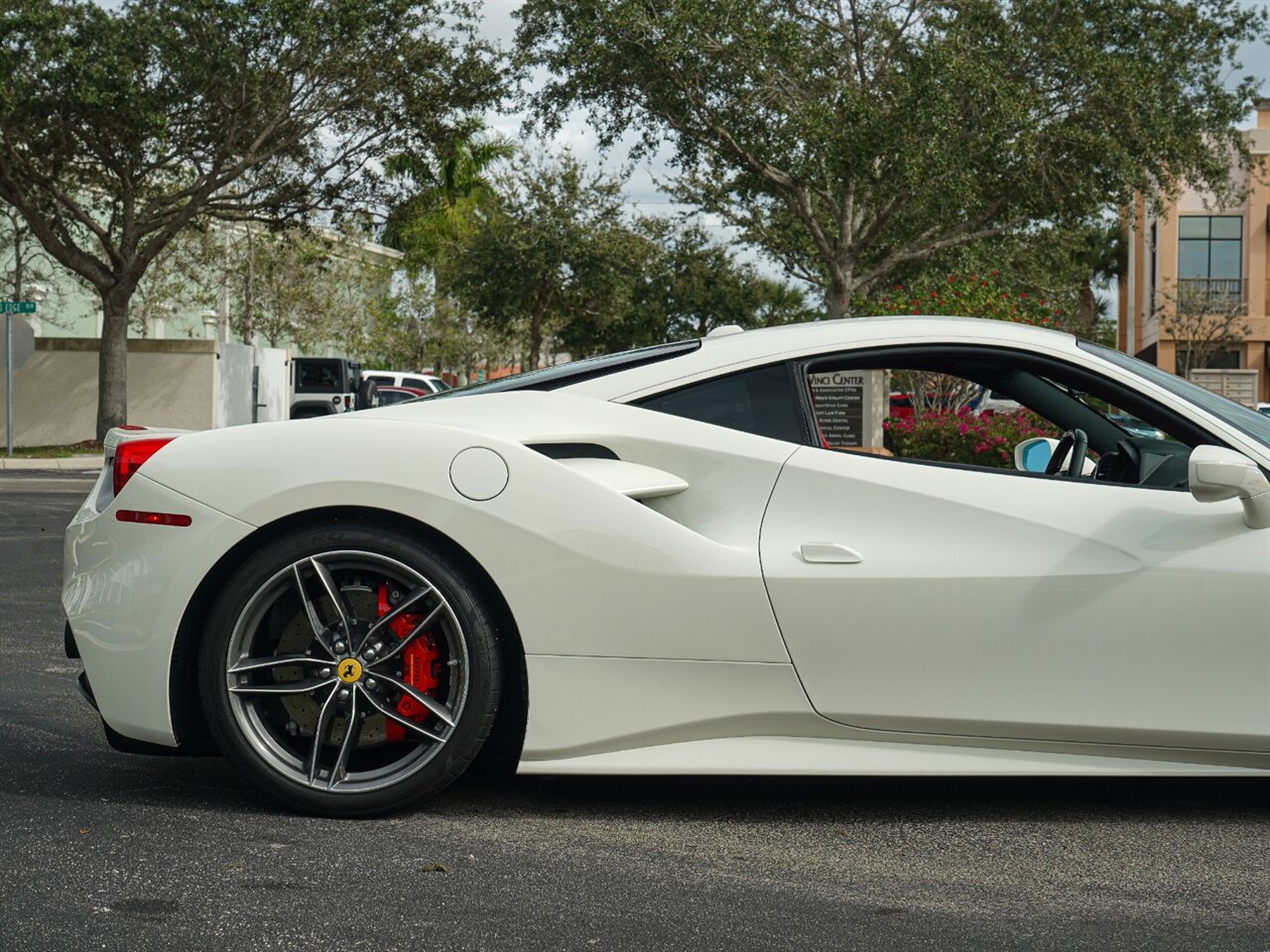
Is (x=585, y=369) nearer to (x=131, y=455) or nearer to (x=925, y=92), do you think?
(x=131, y=455)

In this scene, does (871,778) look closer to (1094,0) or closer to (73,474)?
(73,474)

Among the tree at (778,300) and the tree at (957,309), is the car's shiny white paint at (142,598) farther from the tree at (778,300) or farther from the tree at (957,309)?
the tree at (778,300)

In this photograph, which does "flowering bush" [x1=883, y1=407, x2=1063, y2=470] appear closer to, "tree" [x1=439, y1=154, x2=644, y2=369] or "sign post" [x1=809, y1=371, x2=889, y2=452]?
"sign post" [x1=809, y1=371, x2=889, y2=452]

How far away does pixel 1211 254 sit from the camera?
53.8 meters

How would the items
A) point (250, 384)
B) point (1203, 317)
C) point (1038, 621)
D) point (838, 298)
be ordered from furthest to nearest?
point (1203, 317) < point (250, 384) < point (838, 298) < point (1038, 621)

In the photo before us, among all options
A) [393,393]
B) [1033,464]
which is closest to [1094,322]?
[393,393]

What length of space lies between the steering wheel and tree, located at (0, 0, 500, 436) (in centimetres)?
2165

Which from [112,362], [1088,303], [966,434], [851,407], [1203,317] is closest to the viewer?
[966,434]

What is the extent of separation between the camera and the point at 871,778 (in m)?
4.55

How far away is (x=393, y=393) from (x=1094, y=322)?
3989cm

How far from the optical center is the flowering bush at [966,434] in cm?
1634

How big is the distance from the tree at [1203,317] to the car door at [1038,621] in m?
50.9

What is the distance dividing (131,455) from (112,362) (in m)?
26.2

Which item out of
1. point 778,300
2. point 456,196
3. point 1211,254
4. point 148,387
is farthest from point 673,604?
point 1211,254
